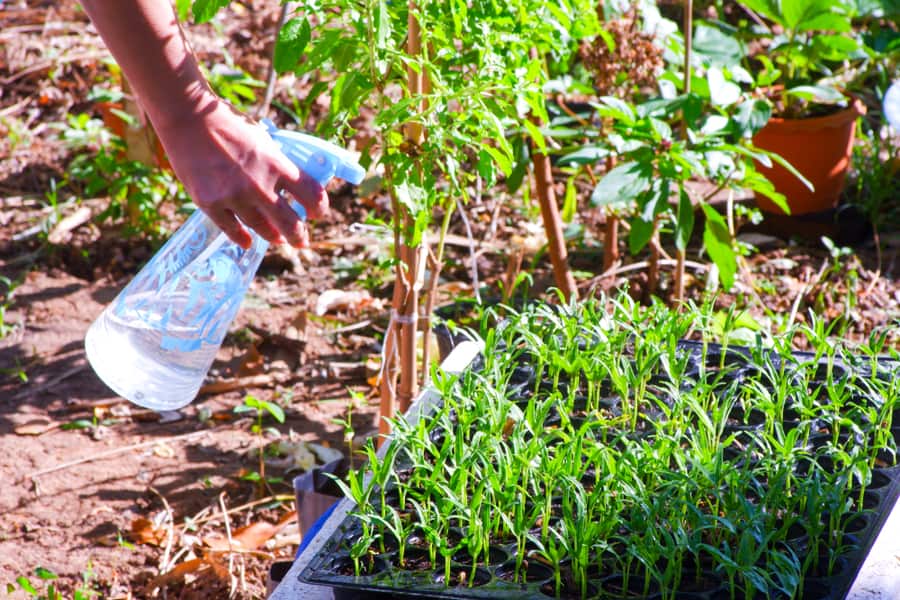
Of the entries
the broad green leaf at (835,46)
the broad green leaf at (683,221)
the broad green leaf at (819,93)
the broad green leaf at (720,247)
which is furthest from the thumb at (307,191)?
the broad green leaf at (835,46)

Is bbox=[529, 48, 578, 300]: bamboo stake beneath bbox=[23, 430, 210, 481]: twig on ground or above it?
above

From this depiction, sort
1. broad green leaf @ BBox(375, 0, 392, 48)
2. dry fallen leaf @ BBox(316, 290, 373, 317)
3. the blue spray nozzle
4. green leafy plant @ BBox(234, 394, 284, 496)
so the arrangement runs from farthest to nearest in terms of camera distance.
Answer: dry fallen leaf @ BBox(316, 290, 373, 317) → green leafy plant @ BBox(234, 394, 284, 496) → broad green leaf @ BBox(375, 0, 392, 48) → the blue spray nozzle

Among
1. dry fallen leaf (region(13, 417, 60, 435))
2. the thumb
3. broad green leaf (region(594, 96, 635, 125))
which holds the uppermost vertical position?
the thumb

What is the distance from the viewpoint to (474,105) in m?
1.97

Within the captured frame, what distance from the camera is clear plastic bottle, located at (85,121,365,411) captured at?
206 centimetres

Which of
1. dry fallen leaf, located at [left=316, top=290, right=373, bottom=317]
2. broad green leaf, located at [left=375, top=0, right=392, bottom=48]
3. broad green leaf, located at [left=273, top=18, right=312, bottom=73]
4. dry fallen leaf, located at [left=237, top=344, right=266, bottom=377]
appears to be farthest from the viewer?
dry fallen leaf, located at [left=316, top=290, right=373, bottom=317]

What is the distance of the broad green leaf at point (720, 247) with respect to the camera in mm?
3010

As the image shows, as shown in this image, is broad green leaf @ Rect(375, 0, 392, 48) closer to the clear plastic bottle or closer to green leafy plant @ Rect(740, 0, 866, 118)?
the clear plastic bottle

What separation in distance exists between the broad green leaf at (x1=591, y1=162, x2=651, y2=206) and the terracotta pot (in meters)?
1.43

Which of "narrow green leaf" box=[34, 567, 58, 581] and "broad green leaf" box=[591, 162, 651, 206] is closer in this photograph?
"narrow green leaf" box=[34, 567, 58, 581]

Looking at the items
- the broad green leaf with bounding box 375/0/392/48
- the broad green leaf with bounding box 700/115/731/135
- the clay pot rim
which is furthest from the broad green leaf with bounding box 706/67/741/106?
the broad green leaf with bounding box 375/0/392/48

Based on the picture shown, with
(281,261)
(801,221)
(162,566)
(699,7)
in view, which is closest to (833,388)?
(162,566)

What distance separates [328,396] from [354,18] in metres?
1.67

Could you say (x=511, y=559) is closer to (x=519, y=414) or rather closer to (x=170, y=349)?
(x=519, y=414)
